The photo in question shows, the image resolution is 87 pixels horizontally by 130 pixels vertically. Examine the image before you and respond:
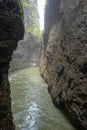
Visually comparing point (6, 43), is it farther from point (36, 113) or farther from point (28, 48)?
point (28, 48)

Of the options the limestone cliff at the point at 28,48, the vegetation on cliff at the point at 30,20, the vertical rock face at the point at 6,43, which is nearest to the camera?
the vertical rock face at the point at 6,43

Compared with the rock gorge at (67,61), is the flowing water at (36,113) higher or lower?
lower

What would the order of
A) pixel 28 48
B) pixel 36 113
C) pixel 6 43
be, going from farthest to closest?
pixel 28 48 → pixel 36 113 → pixel 6 43

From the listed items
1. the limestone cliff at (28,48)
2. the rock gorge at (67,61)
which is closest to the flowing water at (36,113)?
the rock gorge at (67,61)

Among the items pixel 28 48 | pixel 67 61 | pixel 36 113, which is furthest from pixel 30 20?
pixel 36 113

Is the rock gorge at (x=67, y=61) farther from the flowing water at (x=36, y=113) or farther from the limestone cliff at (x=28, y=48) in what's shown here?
the limestone cliff at (x=28, y=48)

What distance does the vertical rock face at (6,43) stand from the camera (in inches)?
265

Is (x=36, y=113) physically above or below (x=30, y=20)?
below

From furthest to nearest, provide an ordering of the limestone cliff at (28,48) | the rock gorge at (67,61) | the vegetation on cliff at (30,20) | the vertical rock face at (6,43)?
1. the vegetation on cliff at (30,20)
2. the limestone cliff at (28,48)
3. the rock gorge at (67,61)
4. the vertical rock face at (6,43)

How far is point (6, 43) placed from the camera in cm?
718

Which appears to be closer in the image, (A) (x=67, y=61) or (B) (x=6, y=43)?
(B) (x=6, y=43)

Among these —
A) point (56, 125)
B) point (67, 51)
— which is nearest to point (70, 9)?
point (67, 51)

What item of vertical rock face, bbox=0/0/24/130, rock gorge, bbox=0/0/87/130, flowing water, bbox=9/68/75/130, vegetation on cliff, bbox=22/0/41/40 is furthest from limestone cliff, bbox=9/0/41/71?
vertical rock face, bbox=0/0/24/130

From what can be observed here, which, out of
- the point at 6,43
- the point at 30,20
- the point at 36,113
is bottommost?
the point at 36,113
